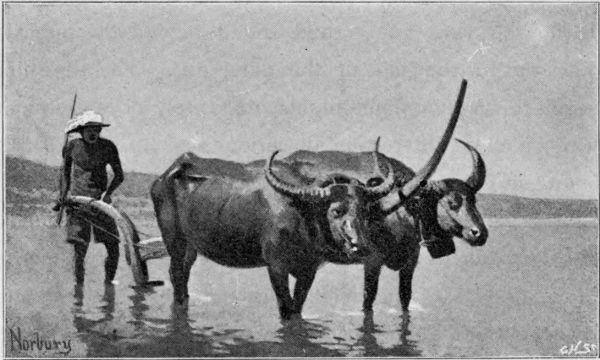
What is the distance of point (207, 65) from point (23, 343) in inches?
124

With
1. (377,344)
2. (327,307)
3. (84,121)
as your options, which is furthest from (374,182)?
(84,121)

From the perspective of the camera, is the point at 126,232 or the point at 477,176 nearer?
the point at 477,176

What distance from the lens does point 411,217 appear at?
786 cm

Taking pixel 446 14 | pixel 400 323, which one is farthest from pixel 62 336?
pixel 446 14

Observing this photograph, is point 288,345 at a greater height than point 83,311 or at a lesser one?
lesser

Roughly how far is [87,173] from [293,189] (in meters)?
2.22

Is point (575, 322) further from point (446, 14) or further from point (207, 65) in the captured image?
point (207, 65)

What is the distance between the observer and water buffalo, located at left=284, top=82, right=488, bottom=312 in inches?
299

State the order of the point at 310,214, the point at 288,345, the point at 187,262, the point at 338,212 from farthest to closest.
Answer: the point at 187,262
the point at 288,345
the point at 310,214
the point at 338,212

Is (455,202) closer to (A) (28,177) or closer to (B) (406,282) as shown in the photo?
Result: (B) (406,282)

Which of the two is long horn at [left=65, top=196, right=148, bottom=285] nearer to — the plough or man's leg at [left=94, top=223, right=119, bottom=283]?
the plough

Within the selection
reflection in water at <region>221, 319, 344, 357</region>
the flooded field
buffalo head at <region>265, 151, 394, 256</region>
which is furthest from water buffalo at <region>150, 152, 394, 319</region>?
the flooded field

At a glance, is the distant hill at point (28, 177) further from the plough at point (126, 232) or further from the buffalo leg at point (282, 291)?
the buffalo leg at point (282, 291)

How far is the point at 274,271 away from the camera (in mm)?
7484
